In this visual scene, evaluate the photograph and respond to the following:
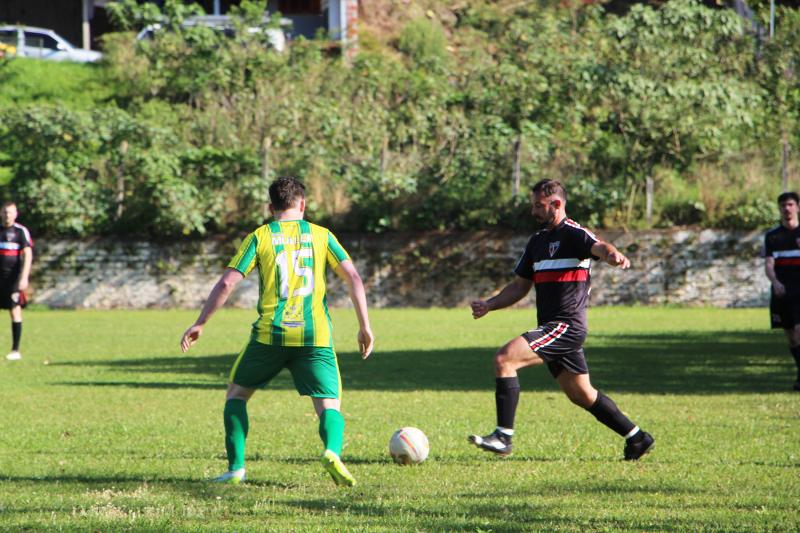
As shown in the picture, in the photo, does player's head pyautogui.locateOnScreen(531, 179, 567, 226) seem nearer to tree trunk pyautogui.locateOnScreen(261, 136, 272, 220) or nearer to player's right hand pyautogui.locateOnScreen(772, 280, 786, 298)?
player's right hand pyautogui.locateOnScreen(772, 280, 786, 298)

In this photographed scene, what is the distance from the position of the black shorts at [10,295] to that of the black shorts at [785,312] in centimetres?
958

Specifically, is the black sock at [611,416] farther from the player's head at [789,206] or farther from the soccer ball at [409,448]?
the player's head at [789,206]

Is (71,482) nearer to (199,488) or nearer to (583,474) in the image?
(199,488)

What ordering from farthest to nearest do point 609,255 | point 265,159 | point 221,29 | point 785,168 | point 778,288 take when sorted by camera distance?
point 221,29
point 265,159
point 785,168
point 778,288
point 609,255

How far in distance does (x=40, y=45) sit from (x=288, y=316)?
137ft

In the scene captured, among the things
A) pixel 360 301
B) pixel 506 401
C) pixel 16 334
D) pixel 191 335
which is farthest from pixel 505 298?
pixel 16 334

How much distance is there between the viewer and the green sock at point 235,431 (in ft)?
22.2

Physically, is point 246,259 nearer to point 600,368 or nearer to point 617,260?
point 617,260

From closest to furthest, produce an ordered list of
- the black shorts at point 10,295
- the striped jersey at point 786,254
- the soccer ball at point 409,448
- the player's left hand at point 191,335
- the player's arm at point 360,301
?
the player's left hand at point 191,335, the player's arm at point 360,301, the soccer ball at point 409,448, the striped jersey at point 786,254, the black shorts at point 10,295

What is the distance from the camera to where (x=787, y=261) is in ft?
41.1

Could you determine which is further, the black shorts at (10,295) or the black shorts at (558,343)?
the black shorts at (10,295)

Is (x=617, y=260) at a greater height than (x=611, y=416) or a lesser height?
greater

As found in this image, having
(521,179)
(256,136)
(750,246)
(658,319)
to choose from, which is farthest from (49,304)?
(750,246)

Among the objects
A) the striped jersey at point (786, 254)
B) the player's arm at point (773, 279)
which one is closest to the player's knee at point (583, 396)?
the player's arm at point (773, 279)
